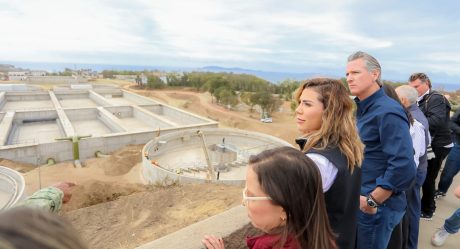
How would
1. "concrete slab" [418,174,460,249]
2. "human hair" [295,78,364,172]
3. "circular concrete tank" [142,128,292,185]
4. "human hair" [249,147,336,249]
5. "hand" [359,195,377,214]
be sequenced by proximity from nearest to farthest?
"human hair" [249,147,336,249] < "human hair" [295,78,364,172] < "hand" [359,195,377,214] < "concrete slab" [418,174,460,249] < "circular concrete tank" [142,128,292,185]

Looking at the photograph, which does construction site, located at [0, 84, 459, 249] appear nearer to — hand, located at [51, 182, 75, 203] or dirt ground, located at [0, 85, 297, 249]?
dirt ground, located at [0, 85, 297, 249]

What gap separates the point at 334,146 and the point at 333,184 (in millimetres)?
220

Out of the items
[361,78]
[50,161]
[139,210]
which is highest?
[361,78]

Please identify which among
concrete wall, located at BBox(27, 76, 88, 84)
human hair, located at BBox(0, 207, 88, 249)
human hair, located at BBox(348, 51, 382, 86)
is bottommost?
concrete wall, located at BBox(27, 76, 88, 84)

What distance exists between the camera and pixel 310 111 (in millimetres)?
1755

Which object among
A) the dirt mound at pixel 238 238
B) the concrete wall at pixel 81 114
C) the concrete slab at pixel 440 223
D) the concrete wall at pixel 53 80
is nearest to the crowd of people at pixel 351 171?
the concrete slab at pixel 440 223

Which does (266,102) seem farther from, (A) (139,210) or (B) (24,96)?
(A) (139,210)

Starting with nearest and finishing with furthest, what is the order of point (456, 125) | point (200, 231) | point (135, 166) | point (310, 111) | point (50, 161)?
point (310, 111), point (200, 231), point (456, 125), point (135, 166), point (50, 161)

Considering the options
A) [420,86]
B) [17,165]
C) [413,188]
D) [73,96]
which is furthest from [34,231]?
[73,96]

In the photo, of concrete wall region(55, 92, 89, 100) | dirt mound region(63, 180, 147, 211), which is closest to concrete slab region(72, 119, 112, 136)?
dirt mound region(63, 180, 147, 211)

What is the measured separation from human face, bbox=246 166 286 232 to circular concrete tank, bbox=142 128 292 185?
9443 millimetres

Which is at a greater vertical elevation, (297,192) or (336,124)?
(336,124)

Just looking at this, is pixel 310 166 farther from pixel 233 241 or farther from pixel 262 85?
pixel 262 85

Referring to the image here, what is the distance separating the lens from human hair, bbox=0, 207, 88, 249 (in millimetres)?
544
